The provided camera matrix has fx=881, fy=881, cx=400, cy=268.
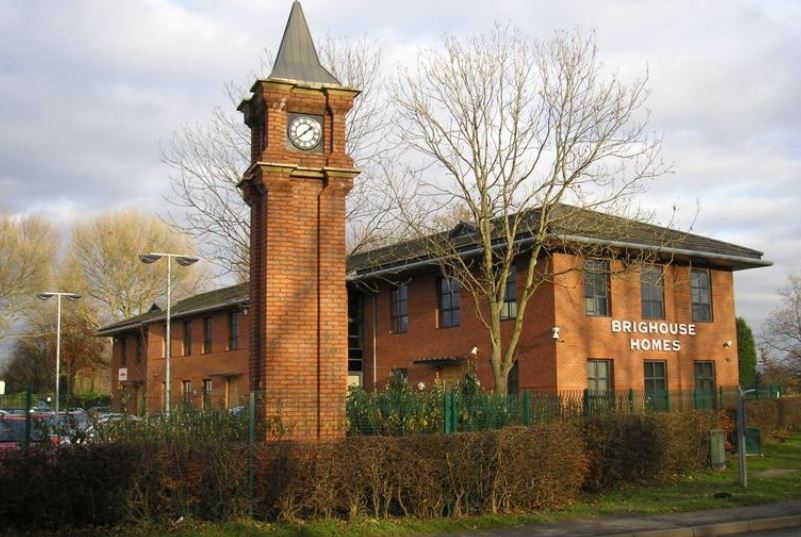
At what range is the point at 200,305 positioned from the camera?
4494 centimetres

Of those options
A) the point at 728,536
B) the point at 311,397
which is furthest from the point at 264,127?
the point at 728,536

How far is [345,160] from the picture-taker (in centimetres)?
1391

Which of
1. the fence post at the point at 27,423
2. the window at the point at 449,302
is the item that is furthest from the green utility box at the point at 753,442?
the fence post at the point at 27,423

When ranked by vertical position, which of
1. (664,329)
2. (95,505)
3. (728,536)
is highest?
(664,329)

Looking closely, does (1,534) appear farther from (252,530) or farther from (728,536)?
(728,536)

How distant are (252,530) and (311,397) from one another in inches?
88.3

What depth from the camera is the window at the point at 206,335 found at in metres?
43.8

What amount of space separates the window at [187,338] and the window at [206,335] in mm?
1936

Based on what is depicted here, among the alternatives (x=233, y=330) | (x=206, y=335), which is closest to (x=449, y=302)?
(x=233, y=330)

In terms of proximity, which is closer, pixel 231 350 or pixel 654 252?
pixel 654 252

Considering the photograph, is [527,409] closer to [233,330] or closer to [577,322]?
[577,322]

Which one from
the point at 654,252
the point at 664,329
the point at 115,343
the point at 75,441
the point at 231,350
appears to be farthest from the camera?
the point at 115,343

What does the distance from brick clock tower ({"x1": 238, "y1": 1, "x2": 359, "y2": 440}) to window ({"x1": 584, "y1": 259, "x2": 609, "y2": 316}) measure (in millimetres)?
15396

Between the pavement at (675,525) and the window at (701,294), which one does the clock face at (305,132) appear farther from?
the window at (701,294)
